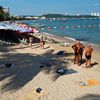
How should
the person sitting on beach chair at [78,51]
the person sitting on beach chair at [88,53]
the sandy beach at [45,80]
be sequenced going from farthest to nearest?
the person sitting on beach chair at [78,51]
the person sitting on beach chair at [88,53]
the sandy beach at [45,80]

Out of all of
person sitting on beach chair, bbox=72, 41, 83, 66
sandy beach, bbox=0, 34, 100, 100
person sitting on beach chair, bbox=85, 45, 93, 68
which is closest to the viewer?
sandy beach, bbox=0, 34, 100, 100

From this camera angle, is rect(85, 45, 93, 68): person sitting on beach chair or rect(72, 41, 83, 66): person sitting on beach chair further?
rect(72, 41, 83, 66): person sitting on beach chair

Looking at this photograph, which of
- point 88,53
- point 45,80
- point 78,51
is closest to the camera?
point 45,80

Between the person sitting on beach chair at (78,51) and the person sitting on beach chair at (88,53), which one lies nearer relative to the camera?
the person sitting on beach chair at (88,53)

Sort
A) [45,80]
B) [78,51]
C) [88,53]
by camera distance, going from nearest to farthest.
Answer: [45,80]
[88,53]
[78,51]

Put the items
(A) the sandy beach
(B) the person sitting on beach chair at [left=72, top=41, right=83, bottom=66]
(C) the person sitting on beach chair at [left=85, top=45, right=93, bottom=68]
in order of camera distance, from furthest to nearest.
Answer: (B) the person sitting on beach chair at [left=72, top=41, right=83, bottom=66] < (C) the person sitting on beach chair at [left=85, top=45, right=93, bottom=68] < (A) the sandy beach

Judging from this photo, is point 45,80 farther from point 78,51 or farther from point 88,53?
point 78,51

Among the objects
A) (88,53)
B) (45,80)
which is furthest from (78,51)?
(45,80)

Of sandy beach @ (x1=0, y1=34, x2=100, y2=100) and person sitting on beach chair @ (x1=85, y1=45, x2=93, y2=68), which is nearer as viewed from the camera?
sandy beach @ (x1=0, y1=34, x2=100, y2=100)

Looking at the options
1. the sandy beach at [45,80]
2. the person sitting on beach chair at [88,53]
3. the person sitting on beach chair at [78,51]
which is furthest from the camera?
the person sitting on beach chair at [78,51]

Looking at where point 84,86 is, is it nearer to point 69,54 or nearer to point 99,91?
point 99,91

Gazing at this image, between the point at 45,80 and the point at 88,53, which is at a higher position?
the point at 88,53

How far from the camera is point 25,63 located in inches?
844

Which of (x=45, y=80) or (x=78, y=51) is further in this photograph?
(x=78, y=51)
